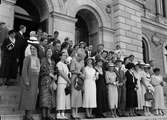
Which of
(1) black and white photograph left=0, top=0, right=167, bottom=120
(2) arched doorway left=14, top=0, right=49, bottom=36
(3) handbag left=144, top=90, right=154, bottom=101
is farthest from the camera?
(2) arched doorway left=14, top=0, right=49, bottom=36

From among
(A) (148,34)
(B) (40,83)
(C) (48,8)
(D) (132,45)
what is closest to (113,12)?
(D) (132,45)

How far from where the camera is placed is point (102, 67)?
804 cm

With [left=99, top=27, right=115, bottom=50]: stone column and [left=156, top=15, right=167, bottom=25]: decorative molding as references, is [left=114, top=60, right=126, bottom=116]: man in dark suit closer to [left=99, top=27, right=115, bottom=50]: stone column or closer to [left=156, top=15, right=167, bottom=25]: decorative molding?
[left=99, top=27, right=115, bottom=50]: stone column

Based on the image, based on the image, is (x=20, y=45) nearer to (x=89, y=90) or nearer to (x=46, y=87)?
(x=46, y=87)

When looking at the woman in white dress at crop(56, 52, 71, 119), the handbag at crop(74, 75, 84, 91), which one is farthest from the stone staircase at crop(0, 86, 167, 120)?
the handbag at crop(74, 75, 84, 91)

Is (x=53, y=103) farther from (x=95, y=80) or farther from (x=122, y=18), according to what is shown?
(x=122, y=18)

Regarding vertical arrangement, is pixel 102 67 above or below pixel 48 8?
below

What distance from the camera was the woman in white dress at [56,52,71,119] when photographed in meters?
6.51

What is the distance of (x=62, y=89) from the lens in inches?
261

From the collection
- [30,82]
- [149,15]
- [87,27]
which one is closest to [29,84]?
[30,82]

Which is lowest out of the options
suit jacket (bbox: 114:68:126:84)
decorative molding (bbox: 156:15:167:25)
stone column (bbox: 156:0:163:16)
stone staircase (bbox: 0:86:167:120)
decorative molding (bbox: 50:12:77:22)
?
stone staircase (bbox: 0:86:167:120)

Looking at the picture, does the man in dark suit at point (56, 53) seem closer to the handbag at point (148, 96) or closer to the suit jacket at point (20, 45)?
the suit jacket at point (20, 45)

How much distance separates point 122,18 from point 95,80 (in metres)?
6.83

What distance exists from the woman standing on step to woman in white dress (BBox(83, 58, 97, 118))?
168 cm
